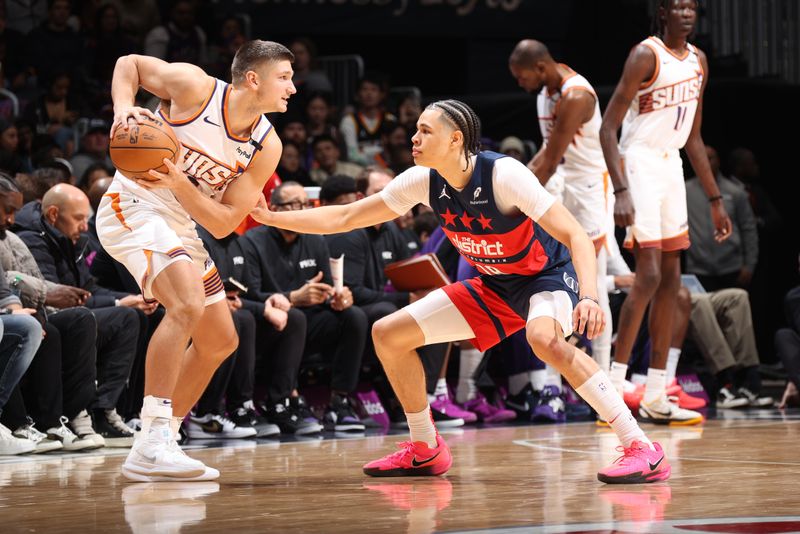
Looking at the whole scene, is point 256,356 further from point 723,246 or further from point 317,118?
point 723,246

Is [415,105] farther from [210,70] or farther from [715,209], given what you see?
[715,209]

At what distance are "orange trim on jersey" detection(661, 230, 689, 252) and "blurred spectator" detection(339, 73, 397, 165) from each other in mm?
4504

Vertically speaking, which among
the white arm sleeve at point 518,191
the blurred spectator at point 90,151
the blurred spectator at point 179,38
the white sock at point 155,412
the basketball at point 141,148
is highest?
the blurred spectator at point 179,38

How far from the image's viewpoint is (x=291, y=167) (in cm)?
958

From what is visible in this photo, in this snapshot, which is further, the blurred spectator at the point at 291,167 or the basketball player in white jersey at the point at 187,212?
the blurred spectator at the point at 291,167

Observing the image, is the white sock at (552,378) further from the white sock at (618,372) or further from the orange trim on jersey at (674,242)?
the orange trim on jersey at (674,242)

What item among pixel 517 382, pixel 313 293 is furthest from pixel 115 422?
pixel 517 382

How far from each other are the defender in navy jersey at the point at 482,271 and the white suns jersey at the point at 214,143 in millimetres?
216

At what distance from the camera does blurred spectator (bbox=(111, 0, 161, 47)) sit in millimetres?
11297

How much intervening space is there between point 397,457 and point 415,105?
7.18 meters

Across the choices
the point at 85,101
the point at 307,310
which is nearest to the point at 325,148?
the point at 85,101

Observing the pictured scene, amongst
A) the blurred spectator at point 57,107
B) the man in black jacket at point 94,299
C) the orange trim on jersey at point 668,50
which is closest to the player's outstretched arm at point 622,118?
the orange trim on jersey at point 668,50

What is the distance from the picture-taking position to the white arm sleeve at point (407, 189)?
191 inches

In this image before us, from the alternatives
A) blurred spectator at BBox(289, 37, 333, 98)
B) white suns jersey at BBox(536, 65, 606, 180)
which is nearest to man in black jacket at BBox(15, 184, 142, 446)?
white suns jersey at BBox(536, 65, 606, 180)
